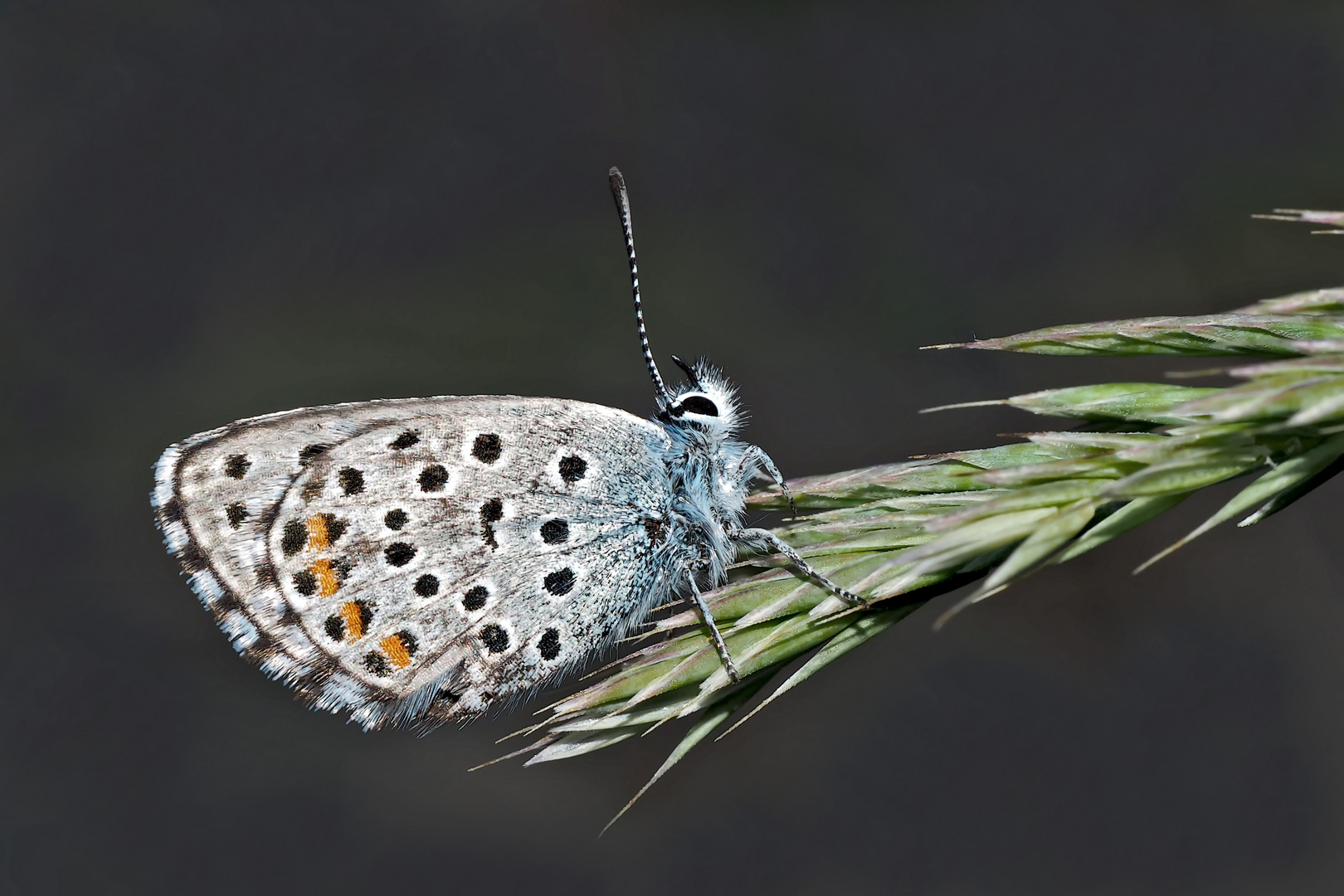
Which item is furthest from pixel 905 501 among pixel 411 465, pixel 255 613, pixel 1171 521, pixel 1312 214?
pixel 1171 521

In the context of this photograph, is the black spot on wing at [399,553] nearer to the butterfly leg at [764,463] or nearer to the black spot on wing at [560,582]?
the black spot on wing at [560,582]

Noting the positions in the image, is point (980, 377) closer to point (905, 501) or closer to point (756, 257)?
point (756, 257)

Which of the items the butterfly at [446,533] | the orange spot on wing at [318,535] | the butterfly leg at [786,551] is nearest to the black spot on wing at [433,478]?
the butterfly at [446,533]

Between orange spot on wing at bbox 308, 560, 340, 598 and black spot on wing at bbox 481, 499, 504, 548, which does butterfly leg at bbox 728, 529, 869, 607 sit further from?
orange spot on wing at bbox 308, 560, 340, 598

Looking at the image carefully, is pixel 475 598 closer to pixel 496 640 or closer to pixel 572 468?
pixel 496 640

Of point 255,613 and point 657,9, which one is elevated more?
point 657,9

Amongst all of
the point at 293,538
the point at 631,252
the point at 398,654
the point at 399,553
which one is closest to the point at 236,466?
the point at 293,538
